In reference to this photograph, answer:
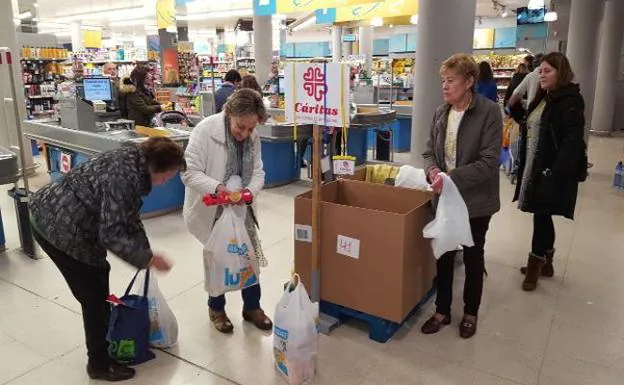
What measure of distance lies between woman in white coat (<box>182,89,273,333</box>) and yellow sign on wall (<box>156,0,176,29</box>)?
32.3 feet

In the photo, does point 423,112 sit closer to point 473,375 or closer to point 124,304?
point 473,375

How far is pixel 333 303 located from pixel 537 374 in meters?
1.10

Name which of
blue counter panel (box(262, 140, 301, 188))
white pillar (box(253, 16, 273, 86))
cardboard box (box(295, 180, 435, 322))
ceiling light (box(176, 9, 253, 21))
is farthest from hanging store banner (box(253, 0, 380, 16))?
Answer: ceiling light (box(176, 9, 253, 21))

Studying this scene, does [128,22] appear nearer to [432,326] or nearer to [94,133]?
[94,133]

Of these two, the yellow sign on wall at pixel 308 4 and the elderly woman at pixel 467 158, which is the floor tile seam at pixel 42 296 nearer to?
the elderly woman at pixel 467 158

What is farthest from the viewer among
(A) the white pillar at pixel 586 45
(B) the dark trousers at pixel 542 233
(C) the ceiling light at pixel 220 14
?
(C) the ceiling light at pixel 220 14

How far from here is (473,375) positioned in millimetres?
2521

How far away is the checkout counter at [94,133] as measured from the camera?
5.03 metres

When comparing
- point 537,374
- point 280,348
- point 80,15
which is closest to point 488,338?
point 537,374

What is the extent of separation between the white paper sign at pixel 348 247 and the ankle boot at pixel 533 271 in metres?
1.45

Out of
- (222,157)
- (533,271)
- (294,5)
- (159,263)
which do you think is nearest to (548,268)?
(533,271)

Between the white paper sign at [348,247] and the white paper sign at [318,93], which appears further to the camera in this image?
the white paper sign at [348,247]

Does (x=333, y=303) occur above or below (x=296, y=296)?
below

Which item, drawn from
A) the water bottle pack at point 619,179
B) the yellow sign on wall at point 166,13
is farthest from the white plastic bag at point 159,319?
the yellow sign on wall at point 166,13
